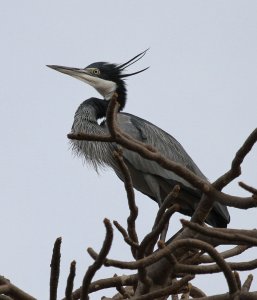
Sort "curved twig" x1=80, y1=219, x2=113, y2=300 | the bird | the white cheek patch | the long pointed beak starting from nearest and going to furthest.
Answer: "curved twig" x1=80, y1=219, x2=113, y2=300
the bird
the long pointed beak
the white cheek patch

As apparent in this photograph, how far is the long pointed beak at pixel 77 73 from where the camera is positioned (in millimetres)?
6938

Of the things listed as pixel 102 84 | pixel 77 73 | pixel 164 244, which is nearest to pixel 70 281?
pixel 164 244

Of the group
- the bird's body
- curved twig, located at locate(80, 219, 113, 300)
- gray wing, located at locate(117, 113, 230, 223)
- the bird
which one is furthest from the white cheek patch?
curved twig, located at locate(80, 219, 113, 300)

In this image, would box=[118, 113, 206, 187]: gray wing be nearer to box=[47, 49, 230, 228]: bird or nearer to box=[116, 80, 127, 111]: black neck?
box=[47, 49, 230, 228]: bird

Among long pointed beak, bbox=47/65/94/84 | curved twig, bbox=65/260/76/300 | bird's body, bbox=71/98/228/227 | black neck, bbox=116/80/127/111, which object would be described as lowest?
curved twig, bbox=65/260/76/300

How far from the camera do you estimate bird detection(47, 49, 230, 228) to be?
6.23 metres

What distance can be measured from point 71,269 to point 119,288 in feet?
2.51

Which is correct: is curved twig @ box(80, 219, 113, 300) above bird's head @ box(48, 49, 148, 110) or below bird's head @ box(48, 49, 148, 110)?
below

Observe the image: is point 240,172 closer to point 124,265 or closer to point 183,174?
point 183,174

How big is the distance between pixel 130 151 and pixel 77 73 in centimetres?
145

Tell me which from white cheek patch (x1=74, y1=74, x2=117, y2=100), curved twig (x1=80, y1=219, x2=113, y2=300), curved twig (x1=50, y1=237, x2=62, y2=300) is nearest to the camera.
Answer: curved twig (x1=80, y1=219, x2=113, y2=300)

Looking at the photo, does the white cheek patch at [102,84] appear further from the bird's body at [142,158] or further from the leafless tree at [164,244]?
the leafless tree at [164,244]

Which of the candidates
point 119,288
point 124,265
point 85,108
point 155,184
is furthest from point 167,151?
point 124,265

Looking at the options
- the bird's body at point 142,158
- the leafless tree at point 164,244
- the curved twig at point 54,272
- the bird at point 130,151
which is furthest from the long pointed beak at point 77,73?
the curved twig at point 54,272
